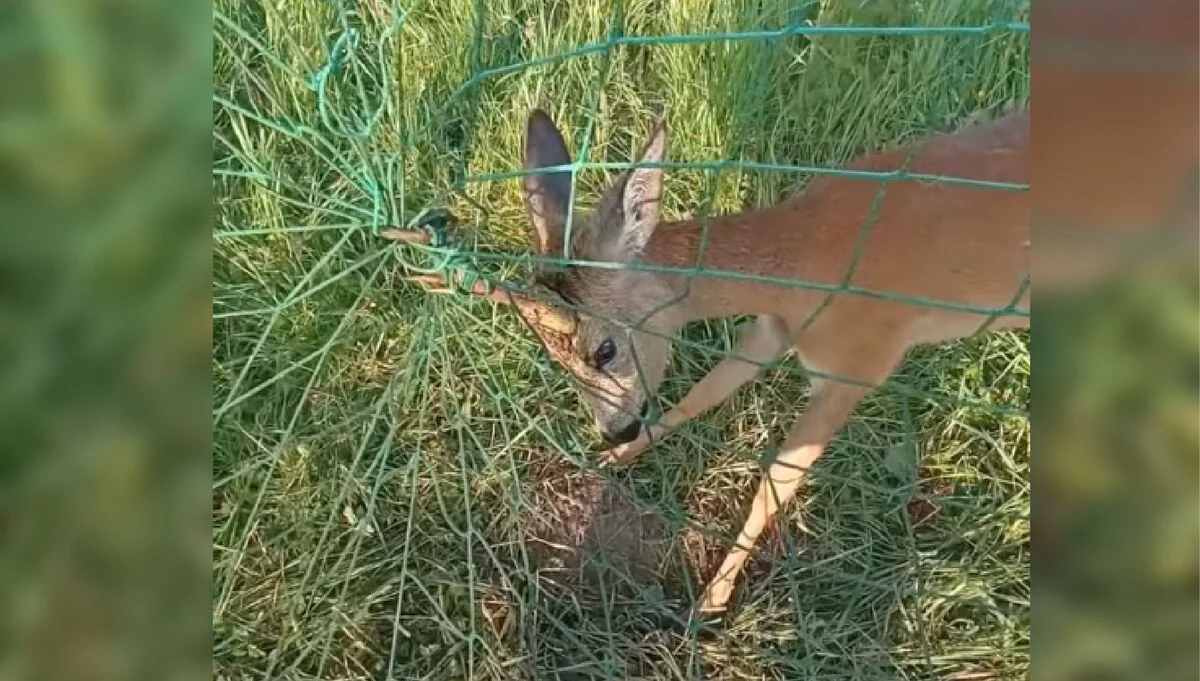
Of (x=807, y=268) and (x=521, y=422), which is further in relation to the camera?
(x=521, y=422)

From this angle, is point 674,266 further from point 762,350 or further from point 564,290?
point 762,350

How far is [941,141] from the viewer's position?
7.63 feet

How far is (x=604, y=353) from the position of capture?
240 centimetres

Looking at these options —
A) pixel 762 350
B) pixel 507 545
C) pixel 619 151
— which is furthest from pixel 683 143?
pixel 507 545

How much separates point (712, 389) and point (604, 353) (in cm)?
43

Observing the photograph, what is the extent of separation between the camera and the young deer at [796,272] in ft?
7.28

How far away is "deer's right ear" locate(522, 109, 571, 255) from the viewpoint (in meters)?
2.39
